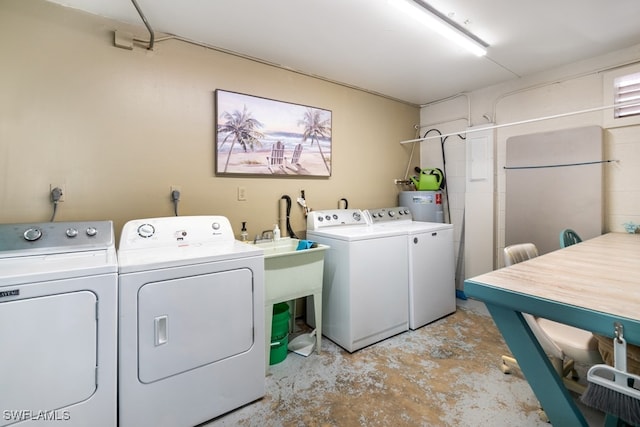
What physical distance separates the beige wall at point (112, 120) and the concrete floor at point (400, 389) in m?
1.28

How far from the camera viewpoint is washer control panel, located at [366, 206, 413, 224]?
318cm

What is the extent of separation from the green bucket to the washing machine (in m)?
0.36

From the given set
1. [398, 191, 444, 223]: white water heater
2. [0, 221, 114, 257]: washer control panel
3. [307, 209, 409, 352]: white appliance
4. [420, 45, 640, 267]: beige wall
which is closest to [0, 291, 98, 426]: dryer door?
[0, 221, 114, 257]: washer control panel

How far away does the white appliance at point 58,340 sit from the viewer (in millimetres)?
1143

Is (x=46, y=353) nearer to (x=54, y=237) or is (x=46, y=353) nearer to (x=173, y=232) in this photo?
(x=54, y=237)

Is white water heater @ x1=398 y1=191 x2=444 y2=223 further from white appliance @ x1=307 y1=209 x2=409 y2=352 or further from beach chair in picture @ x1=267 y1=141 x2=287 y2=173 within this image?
beach chair in picture @ x1=267 y1=141 x2=287 y2=173

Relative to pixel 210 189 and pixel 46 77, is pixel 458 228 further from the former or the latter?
pixel 46 77

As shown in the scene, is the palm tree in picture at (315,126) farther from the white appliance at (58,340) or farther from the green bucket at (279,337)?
the white appliance at (58,340)

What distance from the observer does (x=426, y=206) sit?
3.46 metres

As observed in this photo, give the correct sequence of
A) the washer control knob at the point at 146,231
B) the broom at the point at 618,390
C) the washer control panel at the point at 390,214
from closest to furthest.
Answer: the broom at the point at 618,390 < the washer control knob at the point at 146,231 < the washer control panel at the point at 390,214

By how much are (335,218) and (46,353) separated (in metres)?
2.16

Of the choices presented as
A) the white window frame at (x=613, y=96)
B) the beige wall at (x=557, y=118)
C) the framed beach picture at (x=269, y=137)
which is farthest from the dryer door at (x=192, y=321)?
the white window frame at (x=613, y=96)

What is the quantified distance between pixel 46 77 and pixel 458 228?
4.06 meters

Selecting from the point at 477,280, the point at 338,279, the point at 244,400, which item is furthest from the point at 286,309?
the point at 477,280
